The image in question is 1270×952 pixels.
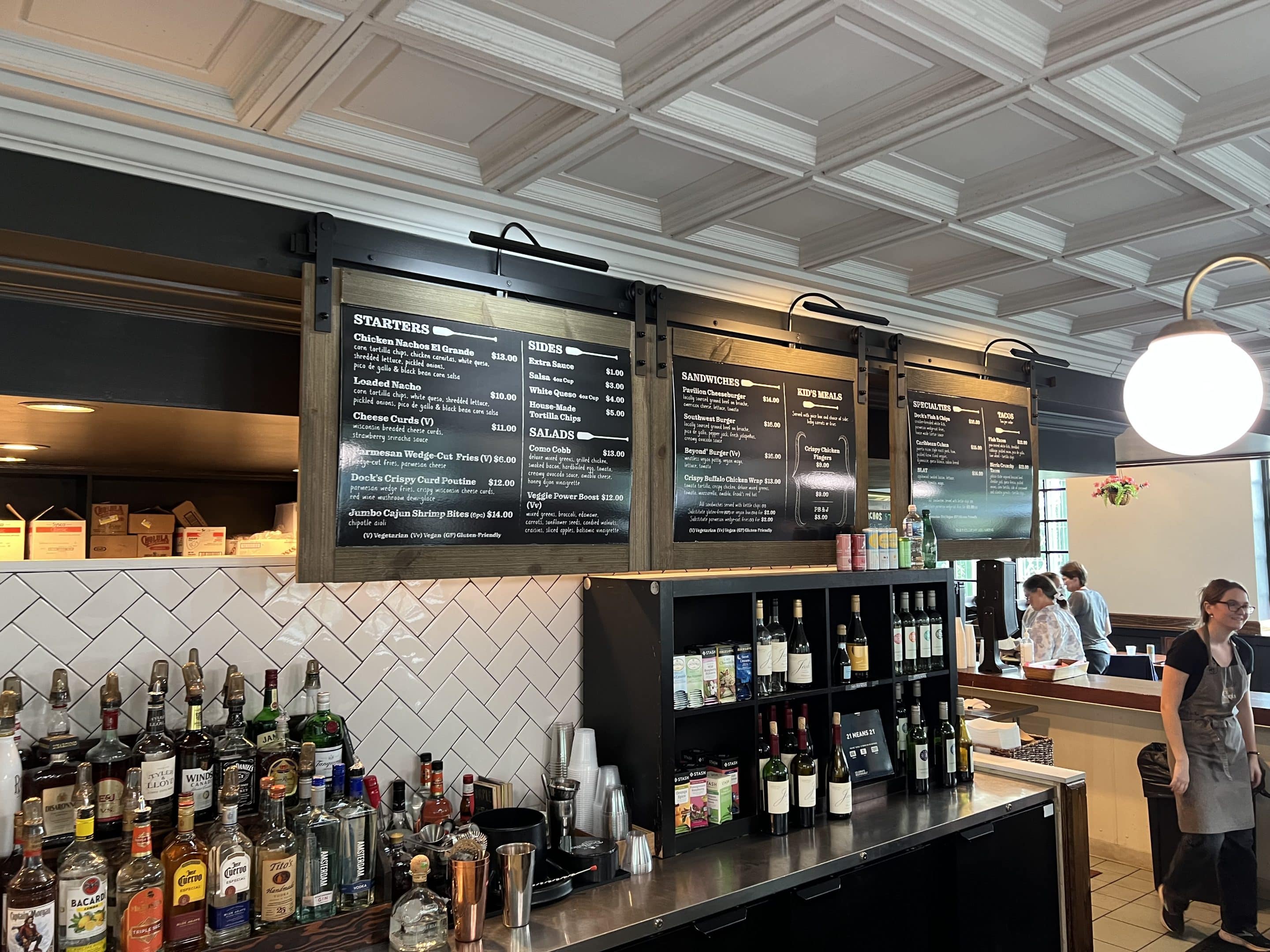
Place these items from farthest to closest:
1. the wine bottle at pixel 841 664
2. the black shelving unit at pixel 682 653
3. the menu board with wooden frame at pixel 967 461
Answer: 1. the menu board with wooden frame at pixel 967 461
2. the wine bottle at pixel 841 664
3. the black shelving unit at pixel 682 653

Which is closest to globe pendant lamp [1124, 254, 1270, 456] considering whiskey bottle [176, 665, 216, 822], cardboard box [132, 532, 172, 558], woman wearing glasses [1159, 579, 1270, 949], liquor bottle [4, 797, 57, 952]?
whiskey bottle [176, 665, 216, 822]

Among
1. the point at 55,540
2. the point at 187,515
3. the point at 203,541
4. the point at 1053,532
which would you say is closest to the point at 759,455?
the point at 203,541

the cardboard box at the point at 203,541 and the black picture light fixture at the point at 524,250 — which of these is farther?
the cardboard box at the point at 203,541

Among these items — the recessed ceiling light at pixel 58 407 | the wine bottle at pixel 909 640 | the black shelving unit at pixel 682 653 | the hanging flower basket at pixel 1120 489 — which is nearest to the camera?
the recessed ceiling light at pixel 58 407

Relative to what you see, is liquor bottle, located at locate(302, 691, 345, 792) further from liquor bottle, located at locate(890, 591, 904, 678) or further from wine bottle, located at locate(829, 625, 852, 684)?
liquor bottle, located at locate(890, 591, 904, 678)

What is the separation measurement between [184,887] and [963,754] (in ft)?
8.87

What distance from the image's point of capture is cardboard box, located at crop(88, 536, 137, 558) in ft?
13.2

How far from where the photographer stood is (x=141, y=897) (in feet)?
5.87

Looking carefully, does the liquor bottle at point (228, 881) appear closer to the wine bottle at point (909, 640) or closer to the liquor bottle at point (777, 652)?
the liquor bottle at point (777, 652)

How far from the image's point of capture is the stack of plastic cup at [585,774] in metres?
2.69

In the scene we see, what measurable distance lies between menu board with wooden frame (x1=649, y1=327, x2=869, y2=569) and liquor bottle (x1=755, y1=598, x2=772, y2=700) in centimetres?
21

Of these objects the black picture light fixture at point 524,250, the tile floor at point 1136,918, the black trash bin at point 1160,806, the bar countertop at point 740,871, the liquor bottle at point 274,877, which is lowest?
the tile floor at point 1136,918

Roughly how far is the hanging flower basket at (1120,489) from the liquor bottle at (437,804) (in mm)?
9207

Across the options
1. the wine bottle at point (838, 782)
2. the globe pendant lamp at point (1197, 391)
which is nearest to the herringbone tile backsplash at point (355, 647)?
the wine bottle at point (838, 782)
